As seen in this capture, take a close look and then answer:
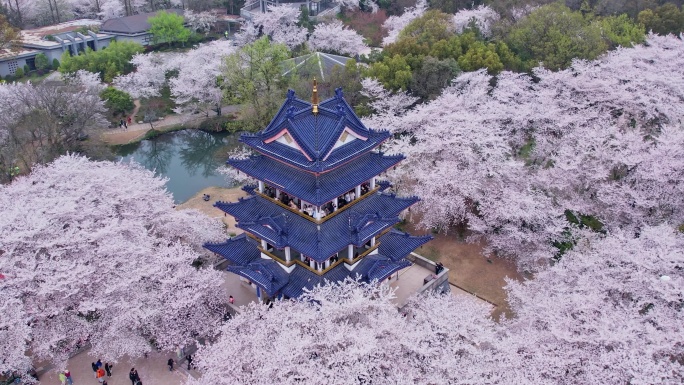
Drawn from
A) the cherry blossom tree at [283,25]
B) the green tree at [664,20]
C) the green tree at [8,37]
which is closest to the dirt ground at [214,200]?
the cherry blossom tree at [283,25]

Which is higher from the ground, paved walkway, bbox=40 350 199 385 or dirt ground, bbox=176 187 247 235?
dirt ground, bbox=176 187 247 235

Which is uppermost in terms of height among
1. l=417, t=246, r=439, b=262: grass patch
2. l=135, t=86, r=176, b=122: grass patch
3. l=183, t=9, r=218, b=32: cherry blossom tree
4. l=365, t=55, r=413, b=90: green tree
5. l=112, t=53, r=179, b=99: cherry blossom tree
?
l=183, t=9, r=218, b=32: cherry blossom tree

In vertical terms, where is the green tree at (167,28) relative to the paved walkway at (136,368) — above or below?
above

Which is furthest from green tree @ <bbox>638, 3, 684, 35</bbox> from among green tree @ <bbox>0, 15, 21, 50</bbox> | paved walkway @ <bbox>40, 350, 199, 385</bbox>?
green tree @ <bbox>0, 15, 21, 50</bbox>

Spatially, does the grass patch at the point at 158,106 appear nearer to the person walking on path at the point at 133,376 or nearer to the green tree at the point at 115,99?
the green tree at the point at 115,99

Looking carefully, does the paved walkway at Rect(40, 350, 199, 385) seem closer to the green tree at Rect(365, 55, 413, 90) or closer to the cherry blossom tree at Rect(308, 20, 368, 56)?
the green tree at Rect(365, 55, 413, 90)

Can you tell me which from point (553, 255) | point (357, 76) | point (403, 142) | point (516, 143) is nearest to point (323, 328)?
point (553, 255)

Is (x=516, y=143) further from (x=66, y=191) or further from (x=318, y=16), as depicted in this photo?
(x=318, y=16)
